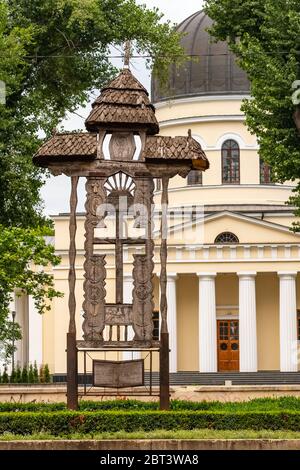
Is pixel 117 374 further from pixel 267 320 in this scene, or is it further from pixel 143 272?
pixel 267 320

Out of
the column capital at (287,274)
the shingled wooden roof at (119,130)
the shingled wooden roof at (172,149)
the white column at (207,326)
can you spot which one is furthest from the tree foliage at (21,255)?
the column capital at (287,274)

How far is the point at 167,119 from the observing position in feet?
176

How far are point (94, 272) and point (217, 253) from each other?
28612 mm

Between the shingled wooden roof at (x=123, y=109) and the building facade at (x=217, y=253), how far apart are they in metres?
26.7

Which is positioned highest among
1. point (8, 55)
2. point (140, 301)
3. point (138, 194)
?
point (8, 55)

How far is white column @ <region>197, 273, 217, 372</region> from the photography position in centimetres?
4816

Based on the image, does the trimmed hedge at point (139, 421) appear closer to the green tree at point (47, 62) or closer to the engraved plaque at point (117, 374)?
the engraved plaque at point (117, 374)

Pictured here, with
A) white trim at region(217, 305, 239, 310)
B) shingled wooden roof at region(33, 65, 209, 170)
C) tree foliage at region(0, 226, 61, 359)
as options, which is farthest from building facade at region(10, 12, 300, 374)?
shingled wooden roof at region(33, 65, 209, 170)

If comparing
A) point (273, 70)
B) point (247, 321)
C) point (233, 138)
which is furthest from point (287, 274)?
point (273, 70)

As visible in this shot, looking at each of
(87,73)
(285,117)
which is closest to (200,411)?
(285,117)

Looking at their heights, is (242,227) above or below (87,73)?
below

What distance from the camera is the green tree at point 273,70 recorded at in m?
27.7

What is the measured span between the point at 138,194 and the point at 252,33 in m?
11.7
